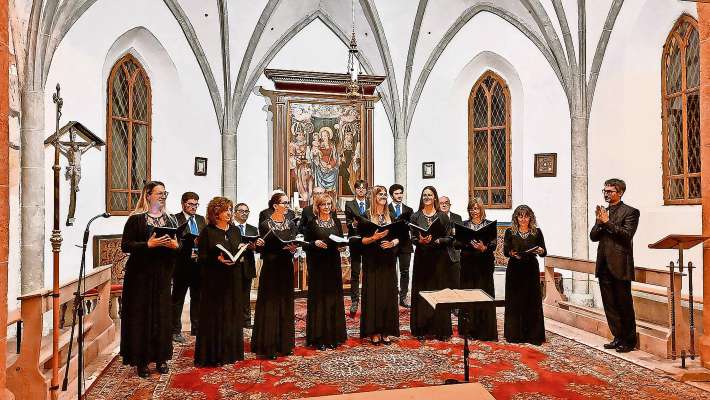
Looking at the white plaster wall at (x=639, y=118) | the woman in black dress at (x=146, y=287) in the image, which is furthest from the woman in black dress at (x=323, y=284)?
the white plaster wall at (x=639, y=118)

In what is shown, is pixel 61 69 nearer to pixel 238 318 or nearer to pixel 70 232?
pixel 70 232

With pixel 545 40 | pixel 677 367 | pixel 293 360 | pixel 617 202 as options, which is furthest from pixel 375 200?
pixel 545 40

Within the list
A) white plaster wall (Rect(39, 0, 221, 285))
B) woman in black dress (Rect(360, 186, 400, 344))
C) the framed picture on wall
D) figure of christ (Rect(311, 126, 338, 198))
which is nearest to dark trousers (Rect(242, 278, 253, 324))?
woman in black dress (Rect(360, 186, 400, 344))

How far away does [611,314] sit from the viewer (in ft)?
20.3

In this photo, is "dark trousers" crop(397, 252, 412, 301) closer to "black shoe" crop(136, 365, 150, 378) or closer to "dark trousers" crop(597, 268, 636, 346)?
"dark trousers" crop(597, 268, 636, 346)

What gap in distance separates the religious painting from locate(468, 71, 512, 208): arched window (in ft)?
8.16

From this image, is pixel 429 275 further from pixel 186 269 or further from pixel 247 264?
pixel 186 269

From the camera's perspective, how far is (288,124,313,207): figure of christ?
11.2m

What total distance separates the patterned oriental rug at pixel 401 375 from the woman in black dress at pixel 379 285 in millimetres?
225

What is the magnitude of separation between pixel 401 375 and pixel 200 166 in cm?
705

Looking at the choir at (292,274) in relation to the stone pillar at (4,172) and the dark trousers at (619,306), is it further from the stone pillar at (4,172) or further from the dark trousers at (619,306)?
the stone pillar at (4,172)

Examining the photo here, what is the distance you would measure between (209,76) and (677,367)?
9.25m

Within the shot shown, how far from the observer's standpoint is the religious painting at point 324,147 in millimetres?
11195

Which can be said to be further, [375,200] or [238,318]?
[375,200]
